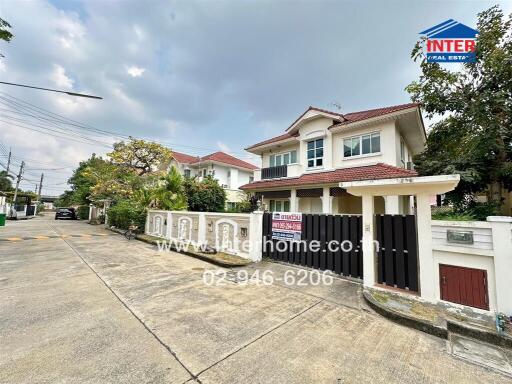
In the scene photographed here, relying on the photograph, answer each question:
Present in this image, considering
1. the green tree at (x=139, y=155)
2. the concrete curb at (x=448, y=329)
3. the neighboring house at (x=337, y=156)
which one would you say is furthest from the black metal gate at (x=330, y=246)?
the green tree at (x=139, y=155)

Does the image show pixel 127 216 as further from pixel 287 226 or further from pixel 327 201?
pixel 327 201

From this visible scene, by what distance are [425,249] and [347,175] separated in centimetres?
→ 717

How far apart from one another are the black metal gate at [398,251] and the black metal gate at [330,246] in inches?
26.9

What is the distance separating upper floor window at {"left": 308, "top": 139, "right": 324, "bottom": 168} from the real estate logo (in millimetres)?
6293

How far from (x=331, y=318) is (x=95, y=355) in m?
3.42

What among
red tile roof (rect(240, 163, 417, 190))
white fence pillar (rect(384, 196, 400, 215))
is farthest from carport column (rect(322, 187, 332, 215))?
white fence pillar (rect(384, 196, 400, 215))

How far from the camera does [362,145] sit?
1223 cm

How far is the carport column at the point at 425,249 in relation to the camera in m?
4.31

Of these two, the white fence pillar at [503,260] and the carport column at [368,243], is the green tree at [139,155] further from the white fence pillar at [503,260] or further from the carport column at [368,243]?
the white fence pillar at [503,260]

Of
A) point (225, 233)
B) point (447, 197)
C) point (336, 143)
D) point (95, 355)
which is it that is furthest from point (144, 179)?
point (447, 197)

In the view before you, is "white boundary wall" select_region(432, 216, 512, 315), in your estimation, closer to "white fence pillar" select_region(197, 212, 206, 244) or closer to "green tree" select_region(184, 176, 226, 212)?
"white fence pillar" select_region(197, 212, 206, 244)

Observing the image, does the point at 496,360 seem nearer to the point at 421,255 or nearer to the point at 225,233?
the point at 421,255

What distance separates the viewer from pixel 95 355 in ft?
8.80

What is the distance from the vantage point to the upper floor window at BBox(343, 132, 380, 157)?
38.4 feet
